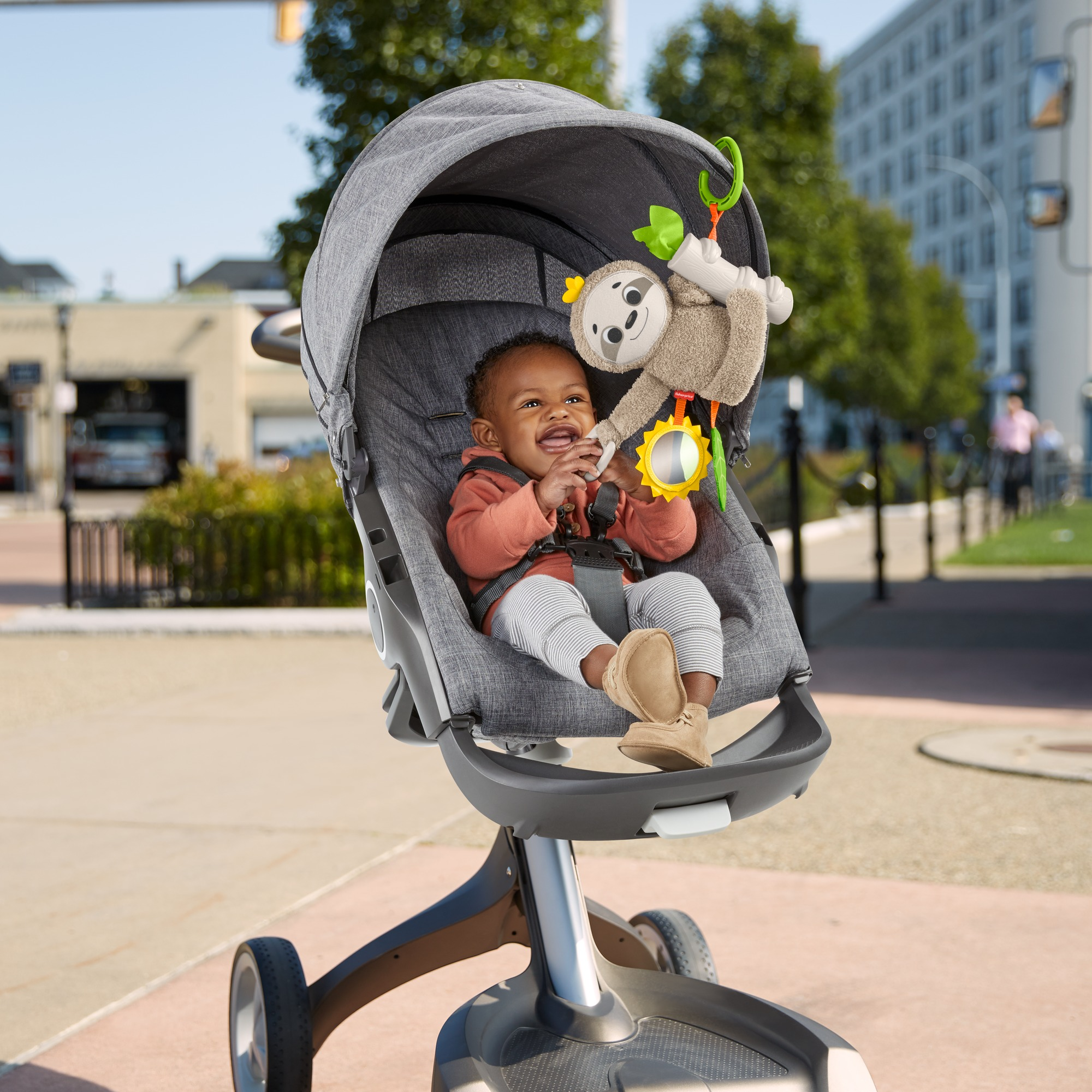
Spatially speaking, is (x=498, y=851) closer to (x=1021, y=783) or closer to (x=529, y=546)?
(x=529, y=546)

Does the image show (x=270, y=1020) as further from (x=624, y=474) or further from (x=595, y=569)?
(x=624, y=474)

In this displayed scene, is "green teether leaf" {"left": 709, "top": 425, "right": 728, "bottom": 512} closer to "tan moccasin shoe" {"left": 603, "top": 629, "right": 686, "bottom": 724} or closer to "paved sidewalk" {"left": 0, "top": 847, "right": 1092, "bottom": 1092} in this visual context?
"tan moccasin shoe" {"left": 603, "top": 629, "right": 686, "bottom": 724}

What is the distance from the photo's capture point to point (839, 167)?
2303 cm

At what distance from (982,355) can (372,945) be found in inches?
2748

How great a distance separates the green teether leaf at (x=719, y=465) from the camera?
97.8 inches

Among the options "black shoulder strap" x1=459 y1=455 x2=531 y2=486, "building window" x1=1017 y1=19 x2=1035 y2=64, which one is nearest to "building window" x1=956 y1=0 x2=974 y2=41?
"building window" x1=1017 y1=19 x2=1035 y2=64

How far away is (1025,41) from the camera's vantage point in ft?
208

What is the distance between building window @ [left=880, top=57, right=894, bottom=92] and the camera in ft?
260

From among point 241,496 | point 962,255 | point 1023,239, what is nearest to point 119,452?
point 241,496

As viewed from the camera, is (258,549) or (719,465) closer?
(719,465)

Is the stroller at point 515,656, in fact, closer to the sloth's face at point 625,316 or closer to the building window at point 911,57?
the sloth's face at point 625,316

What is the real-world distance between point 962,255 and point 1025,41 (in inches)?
452

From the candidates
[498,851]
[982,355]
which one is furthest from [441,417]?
[982,355]

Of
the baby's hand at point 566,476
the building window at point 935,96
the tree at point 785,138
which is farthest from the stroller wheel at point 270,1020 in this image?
the building window at point 935,96
